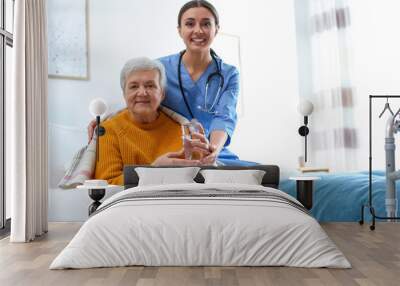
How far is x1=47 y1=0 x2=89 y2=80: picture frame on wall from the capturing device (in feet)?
22.8

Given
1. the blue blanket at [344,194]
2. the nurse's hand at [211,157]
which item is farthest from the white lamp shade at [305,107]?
the nurse's hand at [211,157]

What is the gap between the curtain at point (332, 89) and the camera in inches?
270

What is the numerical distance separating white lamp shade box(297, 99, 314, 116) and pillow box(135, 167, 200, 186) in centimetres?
149

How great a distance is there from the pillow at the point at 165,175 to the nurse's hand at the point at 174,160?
0.24 m

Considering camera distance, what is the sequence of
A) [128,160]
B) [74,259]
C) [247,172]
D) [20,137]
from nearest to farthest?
[74,259] < [20,137] < [247,172] < [128,160]

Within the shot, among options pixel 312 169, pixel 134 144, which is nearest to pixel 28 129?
pixel 134 144

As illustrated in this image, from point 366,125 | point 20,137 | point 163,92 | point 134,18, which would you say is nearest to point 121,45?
point 134,18

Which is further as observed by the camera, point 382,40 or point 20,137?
point 382,40

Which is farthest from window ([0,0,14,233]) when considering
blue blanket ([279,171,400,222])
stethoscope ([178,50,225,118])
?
blue blanket ([279,171,400,222])

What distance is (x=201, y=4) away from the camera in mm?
6934

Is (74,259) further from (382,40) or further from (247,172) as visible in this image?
(382,40)

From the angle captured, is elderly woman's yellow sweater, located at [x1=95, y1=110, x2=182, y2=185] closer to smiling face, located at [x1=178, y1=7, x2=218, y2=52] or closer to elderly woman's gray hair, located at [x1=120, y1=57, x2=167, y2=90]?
elderly woman's gray hair, located at [x1=120, y1=57, x2=167, y2=90]

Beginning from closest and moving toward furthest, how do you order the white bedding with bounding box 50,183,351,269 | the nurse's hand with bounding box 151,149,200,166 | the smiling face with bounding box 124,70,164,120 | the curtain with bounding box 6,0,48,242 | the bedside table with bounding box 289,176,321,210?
the white bedding with bounding box 50,183,351,269 < the curtain with bounding box 6,0,48,242 < the bedside table with bounding box 289,176,321,210 < the nurse's hand with bounding box 151,149,200,166 < the smiling face with bounding box 124,70,164,120

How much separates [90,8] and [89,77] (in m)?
0.84
